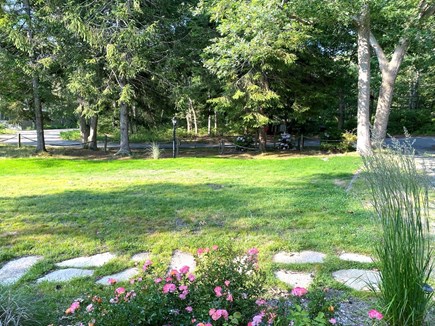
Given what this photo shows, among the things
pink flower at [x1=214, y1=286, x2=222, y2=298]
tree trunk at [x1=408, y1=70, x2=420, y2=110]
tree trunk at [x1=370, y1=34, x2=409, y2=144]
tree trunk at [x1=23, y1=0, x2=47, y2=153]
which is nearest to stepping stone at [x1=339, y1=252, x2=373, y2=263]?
pink flower at [x1=214, y1=286, x2=222, y2=298]

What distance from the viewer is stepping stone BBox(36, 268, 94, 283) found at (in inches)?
98.0

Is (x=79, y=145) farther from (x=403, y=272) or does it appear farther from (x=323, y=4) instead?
(x=403, y=272)

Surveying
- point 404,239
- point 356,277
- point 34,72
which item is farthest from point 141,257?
point 34,72

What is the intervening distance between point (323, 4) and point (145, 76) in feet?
24.4

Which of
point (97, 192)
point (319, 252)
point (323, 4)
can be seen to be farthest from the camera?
point (323, 4)

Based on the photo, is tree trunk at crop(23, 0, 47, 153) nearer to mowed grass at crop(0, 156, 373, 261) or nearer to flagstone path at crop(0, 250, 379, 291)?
mowed grass at crop(0, 156, 373, 261)

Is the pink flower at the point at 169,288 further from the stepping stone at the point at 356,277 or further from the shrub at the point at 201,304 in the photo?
the stepping stone at the point at 356,277

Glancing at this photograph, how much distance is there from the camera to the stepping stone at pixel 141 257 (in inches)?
110

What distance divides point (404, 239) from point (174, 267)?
66.8 inches

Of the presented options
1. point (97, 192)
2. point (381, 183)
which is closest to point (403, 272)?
point (381, 183)

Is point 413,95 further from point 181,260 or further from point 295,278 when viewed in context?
point 181,260

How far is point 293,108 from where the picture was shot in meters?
11.9

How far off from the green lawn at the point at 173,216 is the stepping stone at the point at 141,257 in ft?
0.20

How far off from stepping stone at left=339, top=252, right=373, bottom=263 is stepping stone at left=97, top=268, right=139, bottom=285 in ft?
5.32
